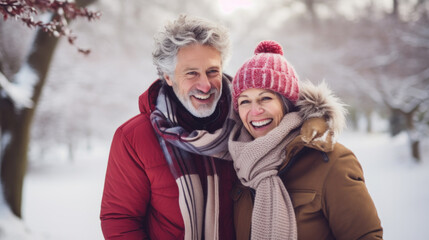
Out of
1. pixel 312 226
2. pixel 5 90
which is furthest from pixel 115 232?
pixel 5 90

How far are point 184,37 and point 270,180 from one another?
104cm

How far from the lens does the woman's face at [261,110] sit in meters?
1.66

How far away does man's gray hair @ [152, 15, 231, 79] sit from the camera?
75.4 inches

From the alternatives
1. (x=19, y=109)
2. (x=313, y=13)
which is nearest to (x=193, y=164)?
(x=19, y=109)

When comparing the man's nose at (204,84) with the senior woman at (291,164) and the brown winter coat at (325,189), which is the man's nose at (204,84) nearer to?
the senior woman at (291,164)

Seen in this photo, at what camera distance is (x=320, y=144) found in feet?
4.72

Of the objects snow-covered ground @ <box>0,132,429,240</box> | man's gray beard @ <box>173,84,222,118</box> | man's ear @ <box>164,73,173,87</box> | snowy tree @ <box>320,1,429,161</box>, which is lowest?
snow-covered ground @ <box>0,132,429,240</box>

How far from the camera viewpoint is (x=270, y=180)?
159 cm

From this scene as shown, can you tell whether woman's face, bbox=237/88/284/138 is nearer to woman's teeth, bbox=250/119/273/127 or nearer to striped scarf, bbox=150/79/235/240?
woman's teeth, bbox=250/119/273/127

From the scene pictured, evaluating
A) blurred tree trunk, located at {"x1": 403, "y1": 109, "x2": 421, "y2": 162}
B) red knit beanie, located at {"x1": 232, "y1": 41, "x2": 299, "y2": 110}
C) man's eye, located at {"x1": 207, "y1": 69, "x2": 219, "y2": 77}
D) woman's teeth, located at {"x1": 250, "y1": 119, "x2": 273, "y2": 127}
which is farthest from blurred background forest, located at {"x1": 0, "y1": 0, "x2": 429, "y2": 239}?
woman's teeth, located at {"x1": 250, "y1": 119, "x2": 273, "y2": 127}

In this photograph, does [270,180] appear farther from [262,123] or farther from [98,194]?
[98,194]

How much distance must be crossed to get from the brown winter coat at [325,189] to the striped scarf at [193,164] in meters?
0.48

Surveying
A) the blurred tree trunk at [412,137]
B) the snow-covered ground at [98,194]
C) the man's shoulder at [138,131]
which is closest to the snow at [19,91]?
the snow-covered ground at [98,194]

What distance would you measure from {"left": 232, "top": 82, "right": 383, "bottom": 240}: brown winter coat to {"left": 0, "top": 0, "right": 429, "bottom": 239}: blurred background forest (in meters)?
7.42
